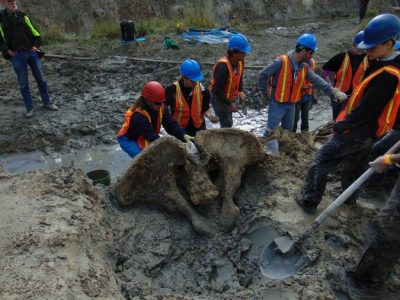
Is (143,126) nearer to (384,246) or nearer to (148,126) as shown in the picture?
(148,126)

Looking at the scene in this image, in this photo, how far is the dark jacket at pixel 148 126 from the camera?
3572 millimetres

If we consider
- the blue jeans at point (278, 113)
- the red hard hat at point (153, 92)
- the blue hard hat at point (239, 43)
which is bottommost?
the blue jeans at point (278, 113)

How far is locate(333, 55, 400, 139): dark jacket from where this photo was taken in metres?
2.70

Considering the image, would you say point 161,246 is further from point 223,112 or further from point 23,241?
point 223,112

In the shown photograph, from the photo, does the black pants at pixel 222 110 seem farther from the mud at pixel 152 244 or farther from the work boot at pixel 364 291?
the work boot at pixel 364 291

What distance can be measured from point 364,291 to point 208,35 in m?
8.69

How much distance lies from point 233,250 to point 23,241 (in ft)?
5.14

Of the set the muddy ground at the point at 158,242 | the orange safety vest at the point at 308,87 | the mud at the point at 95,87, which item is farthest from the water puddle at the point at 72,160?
the orange safety vest at the point at 308,87

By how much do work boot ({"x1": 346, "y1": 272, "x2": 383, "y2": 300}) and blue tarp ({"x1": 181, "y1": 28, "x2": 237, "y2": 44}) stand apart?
7.90 m

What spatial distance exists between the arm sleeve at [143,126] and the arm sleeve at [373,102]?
5.45 feet

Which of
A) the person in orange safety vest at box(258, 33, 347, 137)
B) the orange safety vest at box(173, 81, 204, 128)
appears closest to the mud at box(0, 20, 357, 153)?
the person in orange safety vest at box(258, 33, 347, 137)

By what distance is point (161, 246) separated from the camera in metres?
3.09

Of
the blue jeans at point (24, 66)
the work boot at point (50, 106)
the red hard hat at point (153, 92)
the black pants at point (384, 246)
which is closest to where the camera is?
the black pants at point (384, 246)

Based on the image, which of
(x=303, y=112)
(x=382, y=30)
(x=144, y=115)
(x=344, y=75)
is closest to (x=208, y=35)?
(x=303, y=112)
